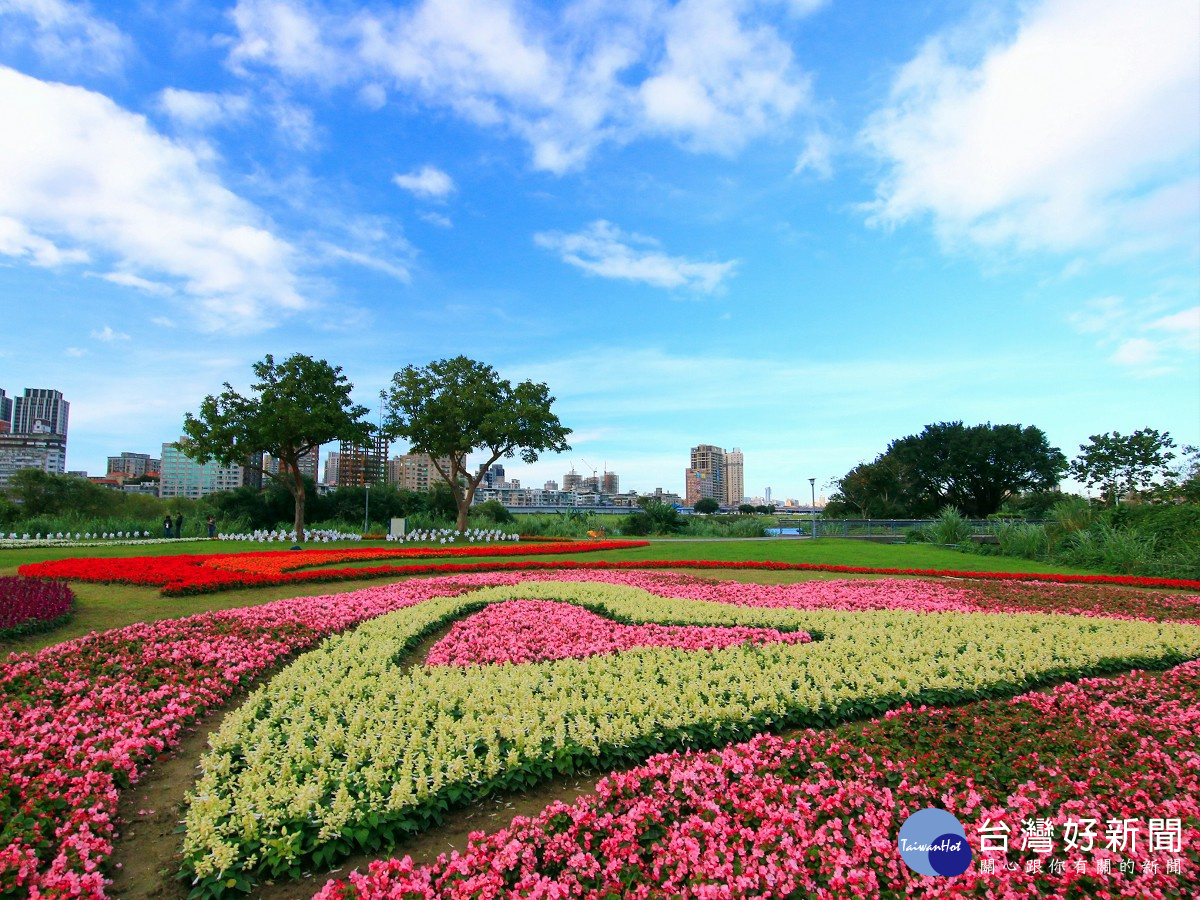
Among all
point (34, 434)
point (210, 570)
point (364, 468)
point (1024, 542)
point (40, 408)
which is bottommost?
point (210, 570)

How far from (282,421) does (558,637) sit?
20936 millimetres

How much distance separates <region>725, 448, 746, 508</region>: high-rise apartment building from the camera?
Answer: 526ft

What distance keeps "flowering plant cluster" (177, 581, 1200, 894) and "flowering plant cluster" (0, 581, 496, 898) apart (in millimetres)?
494

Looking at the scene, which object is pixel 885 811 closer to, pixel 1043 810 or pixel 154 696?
pixel 1043 810

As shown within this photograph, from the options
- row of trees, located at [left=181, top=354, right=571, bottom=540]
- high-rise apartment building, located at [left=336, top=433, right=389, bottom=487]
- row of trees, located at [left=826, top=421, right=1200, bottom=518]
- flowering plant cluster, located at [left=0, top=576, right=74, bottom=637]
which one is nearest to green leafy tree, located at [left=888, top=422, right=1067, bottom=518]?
row of trees, located at [left=826, top=421, right=1200, bottom=518]

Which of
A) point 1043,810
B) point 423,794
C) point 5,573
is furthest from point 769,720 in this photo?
point 5,573

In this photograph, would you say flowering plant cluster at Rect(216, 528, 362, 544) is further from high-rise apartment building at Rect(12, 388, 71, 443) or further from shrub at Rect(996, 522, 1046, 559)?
high-rise apartment building at Rect(12, 388, 71, 443)

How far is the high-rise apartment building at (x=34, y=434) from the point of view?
226 ft

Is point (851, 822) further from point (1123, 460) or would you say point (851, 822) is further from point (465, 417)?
point (1123, 460)

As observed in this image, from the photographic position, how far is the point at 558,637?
7.35 metres

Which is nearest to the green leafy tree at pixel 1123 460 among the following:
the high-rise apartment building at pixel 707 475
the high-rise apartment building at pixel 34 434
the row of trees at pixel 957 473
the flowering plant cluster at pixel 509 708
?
the row of trees at pixel 957 473

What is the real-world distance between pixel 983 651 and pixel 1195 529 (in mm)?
13647

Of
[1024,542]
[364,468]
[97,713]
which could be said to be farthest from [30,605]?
[364,468]

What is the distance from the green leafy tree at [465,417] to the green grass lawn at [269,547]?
5.46 meters
